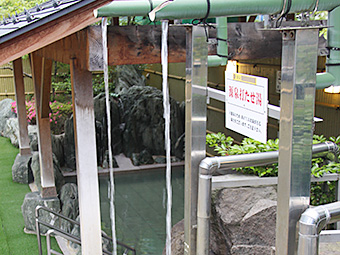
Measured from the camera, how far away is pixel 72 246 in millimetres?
5906

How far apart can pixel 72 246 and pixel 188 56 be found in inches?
169

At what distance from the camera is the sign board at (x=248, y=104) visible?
6.95ft

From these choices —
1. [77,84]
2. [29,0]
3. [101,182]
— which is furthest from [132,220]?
[29,0]

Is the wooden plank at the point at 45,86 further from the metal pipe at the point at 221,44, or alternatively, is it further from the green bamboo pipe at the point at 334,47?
the green bamboo pipe at the point at 334,47

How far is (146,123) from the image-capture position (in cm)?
1203

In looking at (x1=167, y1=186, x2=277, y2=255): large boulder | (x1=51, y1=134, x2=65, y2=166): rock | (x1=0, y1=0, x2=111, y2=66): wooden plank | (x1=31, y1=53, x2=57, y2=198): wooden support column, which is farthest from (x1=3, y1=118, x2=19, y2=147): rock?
(x1=167, y1=186, x2=277, y2=255): large boulder

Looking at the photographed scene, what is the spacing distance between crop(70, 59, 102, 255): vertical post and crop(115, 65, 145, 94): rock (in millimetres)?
9673

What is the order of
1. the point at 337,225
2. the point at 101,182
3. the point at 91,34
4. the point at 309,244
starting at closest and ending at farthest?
1. the point at 309,244
2. the point at 337,225
3. the point at 91,34
4. the point at 101,182

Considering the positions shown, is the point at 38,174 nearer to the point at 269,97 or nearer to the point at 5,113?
the point at 269,97

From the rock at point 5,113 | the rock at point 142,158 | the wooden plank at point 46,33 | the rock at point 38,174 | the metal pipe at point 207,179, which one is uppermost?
the wooden plank at point 46,33

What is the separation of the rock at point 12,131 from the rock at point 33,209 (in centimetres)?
461

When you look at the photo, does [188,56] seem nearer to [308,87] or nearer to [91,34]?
[308,87]

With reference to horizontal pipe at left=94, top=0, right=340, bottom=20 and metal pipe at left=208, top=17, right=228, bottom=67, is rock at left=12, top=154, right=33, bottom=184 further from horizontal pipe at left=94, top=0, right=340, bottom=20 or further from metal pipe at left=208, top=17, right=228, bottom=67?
horizontal pipe at left=94, top=0, right=340, bottom=20

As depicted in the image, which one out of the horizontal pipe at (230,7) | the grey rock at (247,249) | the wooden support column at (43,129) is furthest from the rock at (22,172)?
the horizontal pipe at (230,7)
